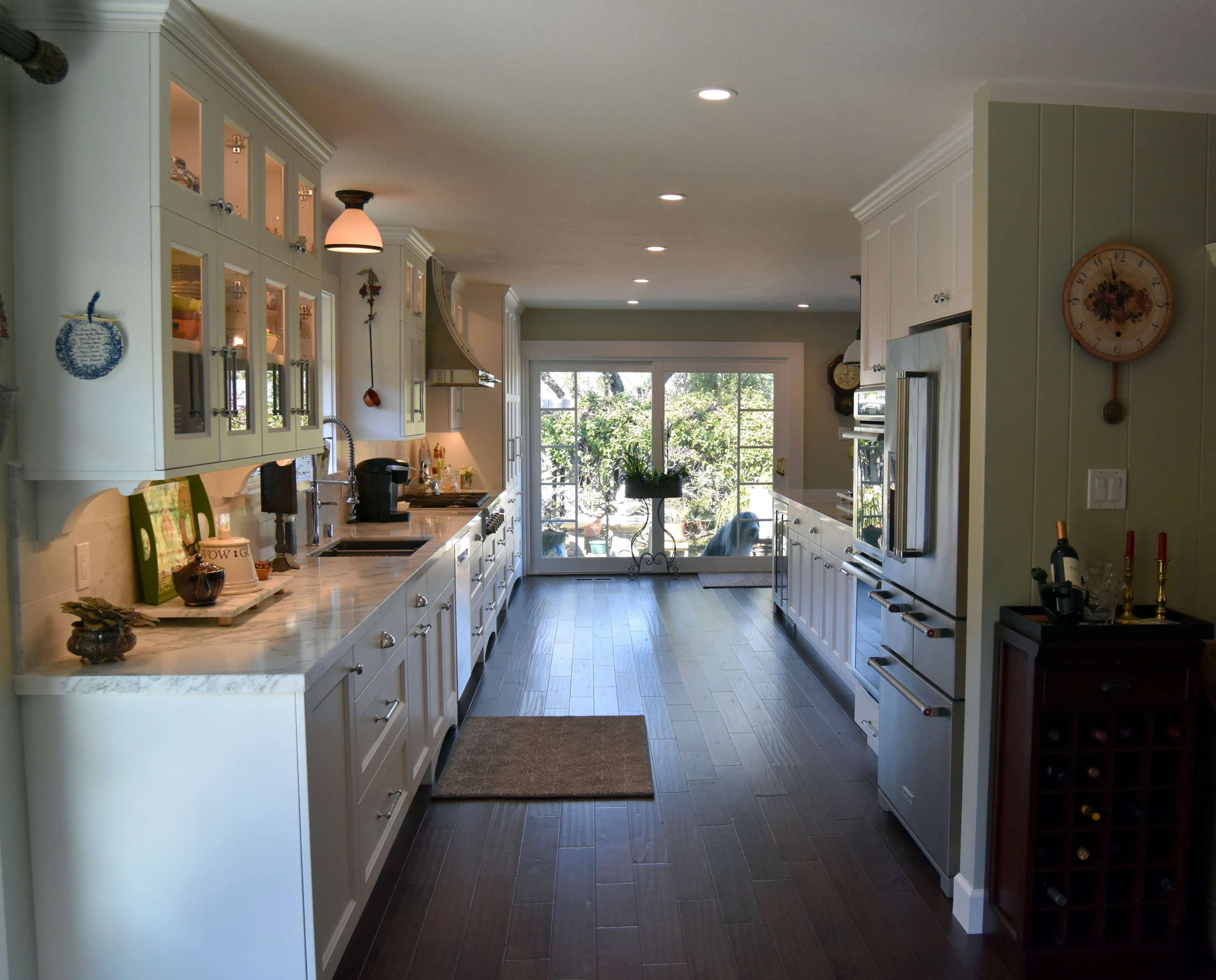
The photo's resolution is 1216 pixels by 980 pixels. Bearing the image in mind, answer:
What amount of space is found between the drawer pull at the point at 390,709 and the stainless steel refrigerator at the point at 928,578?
1.71 meters

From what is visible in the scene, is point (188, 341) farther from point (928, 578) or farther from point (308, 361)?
point (928, 578)

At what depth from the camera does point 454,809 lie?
11.3 feet

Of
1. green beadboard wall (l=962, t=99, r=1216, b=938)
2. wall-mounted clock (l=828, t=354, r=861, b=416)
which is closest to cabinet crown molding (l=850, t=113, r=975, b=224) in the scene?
green beadboard wall (l=962, t=99, r=1216, b=938)

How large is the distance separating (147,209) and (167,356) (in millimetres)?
321

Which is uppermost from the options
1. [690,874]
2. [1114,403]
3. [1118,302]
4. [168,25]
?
[168,25]

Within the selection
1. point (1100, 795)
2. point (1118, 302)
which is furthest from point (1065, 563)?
point (1118, 302)

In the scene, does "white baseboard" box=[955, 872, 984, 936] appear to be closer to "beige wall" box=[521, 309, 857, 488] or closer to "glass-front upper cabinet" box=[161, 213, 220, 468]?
"glass-front upper cabinet" box=[161, 213, 220, 468]

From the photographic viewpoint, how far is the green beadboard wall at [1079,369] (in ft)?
8.41

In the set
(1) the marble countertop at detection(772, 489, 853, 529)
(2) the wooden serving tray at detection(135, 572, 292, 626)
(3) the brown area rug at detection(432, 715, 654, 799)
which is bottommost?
(3) the brown area rug at detection(432, 715, 654, 799)

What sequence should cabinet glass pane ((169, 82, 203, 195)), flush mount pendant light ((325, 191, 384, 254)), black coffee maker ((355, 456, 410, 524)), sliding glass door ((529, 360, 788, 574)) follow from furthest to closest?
sliding glass door ((529, 360, 788, 574)) → black coffee maker ((355, 456, 410, 524)) → flush mount pendant light ((325, 191, 384, 254)) → cabinet glass pane ((169, 82, 203, 195))

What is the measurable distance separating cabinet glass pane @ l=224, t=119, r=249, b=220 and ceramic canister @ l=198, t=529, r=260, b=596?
92cm

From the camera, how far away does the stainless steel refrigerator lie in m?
2.77

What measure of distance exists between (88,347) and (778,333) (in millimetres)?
6952

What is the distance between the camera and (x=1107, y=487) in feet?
8.58
